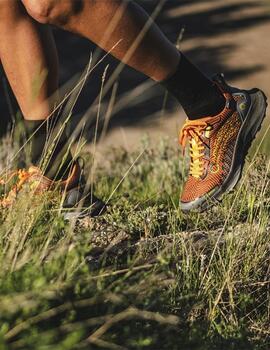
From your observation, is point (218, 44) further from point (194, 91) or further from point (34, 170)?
point (34, 170)

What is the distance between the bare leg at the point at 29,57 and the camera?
3955 mm

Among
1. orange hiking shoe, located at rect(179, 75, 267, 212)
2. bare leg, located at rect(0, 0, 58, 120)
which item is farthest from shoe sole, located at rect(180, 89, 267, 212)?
bare leg, located at rect(0, 0, 58, 120)

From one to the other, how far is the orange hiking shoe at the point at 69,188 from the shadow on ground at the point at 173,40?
2.66 m

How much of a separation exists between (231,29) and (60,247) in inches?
298

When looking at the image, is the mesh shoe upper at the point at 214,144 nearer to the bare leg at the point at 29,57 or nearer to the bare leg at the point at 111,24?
the bare leg at the point at 111,24

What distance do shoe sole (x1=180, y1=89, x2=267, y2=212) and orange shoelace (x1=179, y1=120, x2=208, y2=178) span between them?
14 cm

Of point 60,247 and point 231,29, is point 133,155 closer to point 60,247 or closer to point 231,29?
point 60,247

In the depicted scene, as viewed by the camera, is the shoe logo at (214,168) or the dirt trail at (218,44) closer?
the shoe logo at (214,168)

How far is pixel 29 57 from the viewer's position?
4.02 meters

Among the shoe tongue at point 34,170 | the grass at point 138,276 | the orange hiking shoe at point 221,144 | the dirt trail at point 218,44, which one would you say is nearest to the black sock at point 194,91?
the orange hiking shoe at point 221,144

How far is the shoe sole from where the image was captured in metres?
3.92

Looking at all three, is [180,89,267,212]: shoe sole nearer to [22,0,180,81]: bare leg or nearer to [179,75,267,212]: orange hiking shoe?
[179,75,267,212]: orange hiking shoe

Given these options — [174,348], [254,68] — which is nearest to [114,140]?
[254,68]

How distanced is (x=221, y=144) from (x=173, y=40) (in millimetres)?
5895
